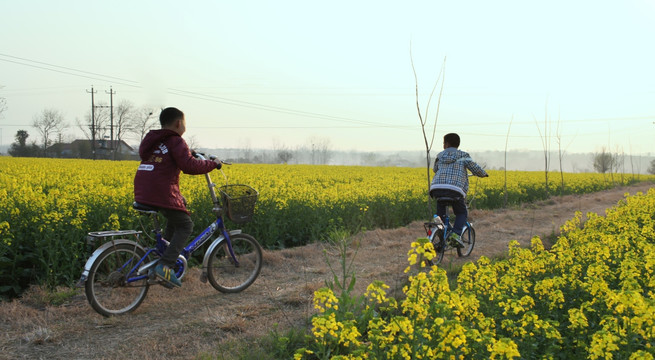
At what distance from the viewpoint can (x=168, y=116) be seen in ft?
14.5

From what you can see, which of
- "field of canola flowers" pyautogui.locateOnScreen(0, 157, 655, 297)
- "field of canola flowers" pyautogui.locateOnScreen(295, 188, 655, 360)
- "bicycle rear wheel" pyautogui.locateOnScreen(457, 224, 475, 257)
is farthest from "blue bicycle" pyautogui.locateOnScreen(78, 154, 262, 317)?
"bicycle rear wheel" pyautogui.locateOnScreen(457, 224, 475, 257)

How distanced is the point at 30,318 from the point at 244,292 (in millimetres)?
2202

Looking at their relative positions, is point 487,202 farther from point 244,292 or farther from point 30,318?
point 30,318

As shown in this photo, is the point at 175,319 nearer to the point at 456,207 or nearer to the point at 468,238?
the point at 456,207

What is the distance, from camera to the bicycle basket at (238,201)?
503cm

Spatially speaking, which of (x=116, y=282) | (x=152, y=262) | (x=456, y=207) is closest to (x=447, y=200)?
(x=456, y=207)

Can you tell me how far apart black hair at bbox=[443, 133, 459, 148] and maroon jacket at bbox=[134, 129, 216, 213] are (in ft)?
12.5

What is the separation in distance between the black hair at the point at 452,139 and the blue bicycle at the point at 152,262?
10.1 ft

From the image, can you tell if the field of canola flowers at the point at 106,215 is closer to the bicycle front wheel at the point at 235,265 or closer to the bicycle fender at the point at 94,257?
the bicycle fender at the point at 94,257

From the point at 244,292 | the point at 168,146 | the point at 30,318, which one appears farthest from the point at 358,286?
the point at 30,318

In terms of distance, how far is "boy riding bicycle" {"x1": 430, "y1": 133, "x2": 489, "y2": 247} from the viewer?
641 centimetres

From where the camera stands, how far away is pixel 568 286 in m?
4.52

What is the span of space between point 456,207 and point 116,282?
4.62m

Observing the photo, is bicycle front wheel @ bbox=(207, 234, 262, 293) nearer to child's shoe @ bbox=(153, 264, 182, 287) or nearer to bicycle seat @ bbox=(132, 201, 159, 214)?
child's shoe @ bbox=(153, 264, 182, 287)
